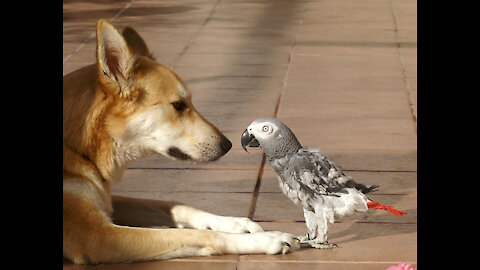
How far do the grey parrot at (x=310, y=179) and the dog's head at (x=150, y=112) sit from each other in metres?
0.25

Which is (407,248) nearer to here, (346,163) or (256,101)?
(346,163)

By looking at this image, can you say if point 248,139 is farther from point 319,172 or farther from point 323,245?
point 323,245

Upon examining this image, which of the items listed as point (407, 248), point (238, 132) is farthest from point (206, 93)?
point (407, 248)

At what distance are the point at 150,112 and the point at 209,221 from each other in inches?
25.1

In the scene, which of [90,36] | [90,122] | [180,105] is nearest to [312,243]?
[180,105]

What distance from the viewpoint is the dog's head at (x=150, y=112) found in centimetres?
393

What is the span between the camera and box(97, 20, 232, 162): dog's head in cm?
393

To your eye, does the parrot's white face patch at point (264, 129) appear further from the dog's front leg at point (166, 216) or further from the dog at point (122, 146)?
the dog's front leg at point (166, 216)

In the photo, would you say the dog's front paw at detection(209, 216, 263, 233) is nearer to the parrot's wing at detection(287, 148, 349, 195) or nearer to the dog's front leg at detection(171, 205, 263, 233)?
the dog's front leg at detection(171, 205, 263, 233)

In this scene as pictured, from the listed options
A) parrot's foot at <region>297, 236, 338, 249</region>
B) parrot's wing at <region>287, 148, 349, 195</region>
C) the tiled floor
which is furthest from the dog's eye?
parrot's foot at <region>297, 236, 338, 249</region>

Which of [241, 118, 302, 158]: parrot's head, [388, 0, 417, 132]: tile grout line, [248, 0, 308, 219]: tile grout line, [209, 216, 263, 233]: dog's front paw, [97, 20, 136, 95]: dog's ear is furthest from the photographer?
[388, 0, 417, 132]: tile grout line

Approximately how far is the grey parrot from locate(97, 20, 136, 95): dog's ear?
587 mm

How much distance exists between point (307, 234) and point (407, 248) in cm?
45

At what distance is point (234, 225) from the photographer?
4.21 metres
